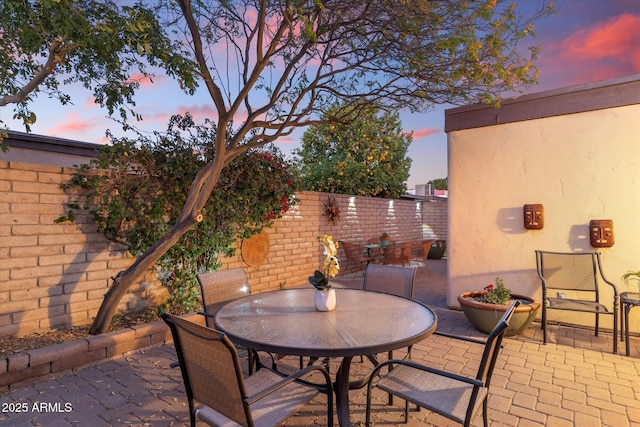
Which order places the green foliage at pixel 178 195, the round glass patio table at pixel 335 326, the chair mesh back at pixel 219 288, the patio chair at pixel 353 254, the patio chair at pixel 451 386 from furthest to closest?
the patio chair at pixel 353 254
the green foliage at pixel 178 195
the chair mesh back at pixel 219 288
the round glass patio table at pixel 335 326
the patio chair at pixel 451 386

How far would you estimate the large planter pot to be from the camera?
12.6 feet

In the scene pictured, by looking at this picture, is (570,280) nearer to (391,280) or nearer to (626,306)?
(626,306)

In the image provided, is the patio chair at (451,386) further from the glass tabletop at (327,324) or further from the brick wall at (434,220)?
the brick wall at (434,220)

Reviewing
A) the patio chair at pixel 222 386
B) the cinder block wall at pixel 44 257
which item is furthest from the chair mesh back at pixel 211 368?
the cinder block wall at pixel 44 257

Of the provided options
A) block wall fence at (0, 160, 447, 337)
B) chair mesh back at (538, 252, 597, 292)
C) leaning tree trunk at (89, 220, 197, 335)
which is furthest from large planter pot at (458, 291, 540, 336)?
block wall fence at (0, 160, 447, 337)

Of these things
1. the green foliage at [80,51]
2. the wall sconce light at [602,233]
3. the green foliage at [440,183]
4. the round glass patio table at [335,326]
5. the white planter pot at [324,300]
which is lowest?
the round glass patio table at [335,326]

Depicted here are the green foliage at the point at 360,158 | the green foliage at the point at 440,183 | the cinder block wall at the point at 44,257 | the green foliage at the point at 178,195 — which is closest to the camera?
the cinder block wall at the point at 44,257

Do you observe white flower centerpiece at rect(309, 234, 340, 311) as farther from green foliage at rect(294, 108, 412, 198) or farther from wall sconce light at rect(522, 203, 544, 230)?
green foliage at rect(294, 108, 412, 198)

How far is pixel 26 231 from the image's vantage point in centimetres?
321

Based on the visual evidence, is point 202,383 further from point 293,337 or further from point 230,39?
point 230,39

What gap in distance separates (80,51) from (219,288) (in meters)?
2.93

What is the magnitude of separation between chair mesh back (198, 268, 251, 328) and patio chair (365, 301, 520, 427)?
4.99 feet

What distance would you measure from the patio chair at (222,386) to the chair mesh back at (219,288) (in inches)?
45.7

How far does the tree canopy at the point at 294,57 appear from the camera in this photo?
3.51m
